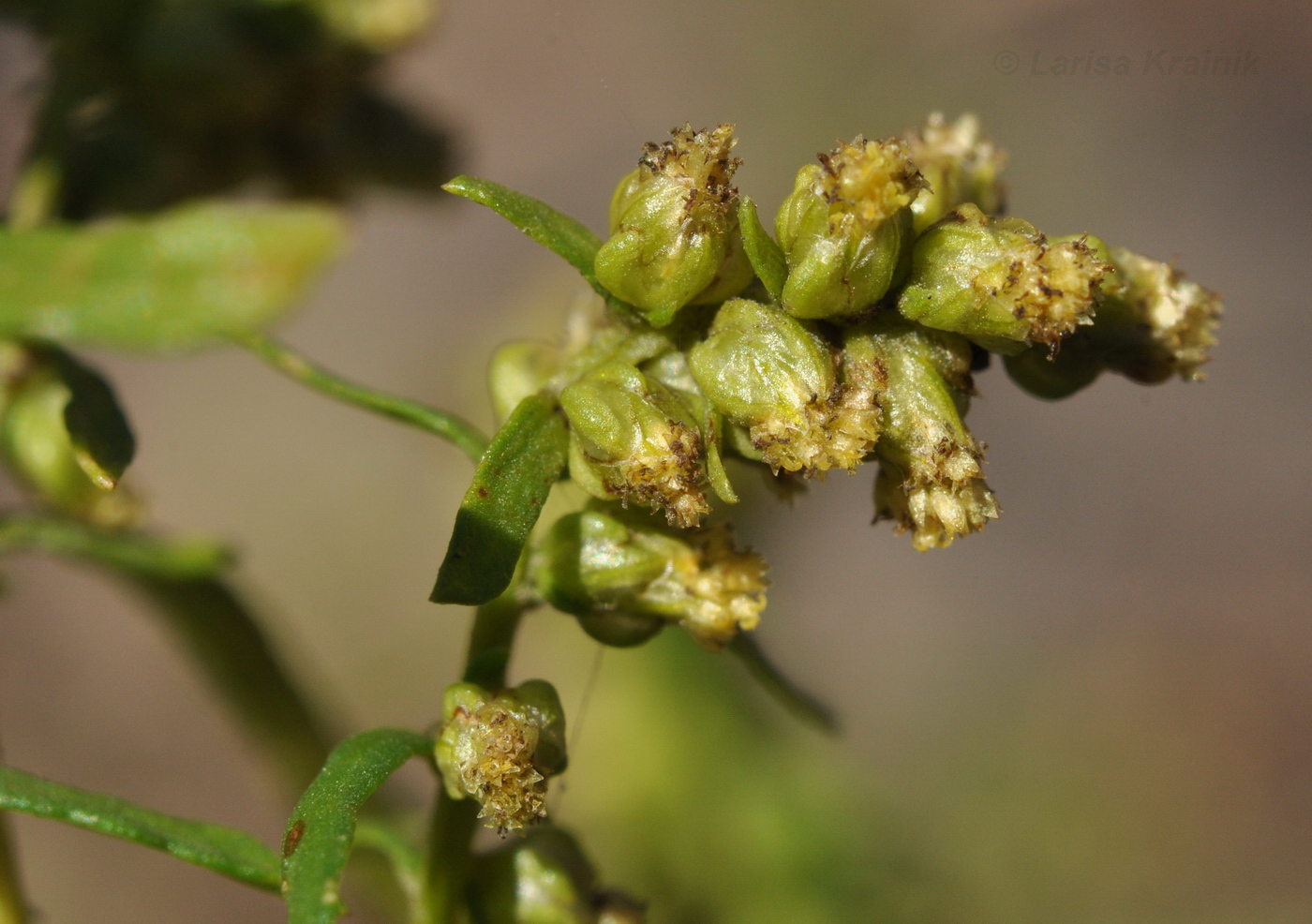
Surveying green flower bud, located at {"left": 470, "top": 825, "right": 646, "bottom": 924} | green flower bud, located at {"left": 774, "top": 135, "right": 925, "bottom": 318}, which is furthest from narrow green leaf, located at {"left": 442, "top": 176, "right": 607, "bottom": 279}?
green flower bud, located at {"left": 470, "top": 825, "right": 646, "bottom": 924}

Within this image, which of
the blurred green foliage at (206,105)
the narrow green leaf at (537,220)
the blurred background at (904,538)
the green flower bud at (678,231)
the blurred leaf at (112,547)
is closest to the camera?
the narrow green leaf at (537,220)

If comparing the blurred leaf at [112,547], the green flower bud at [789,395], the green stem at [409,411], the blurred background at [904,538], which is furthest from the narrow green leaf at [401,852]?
the blurred background at [904,538]

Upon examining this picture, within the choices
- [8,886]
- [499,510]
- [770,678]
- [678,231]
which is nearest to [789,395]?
[678,231]

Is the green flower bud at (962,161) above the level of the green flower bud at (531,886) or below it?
A: above

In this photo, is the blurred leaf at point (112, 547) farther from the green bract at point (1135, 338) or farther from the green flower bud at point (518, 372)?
the green bract at point (1135, 338)

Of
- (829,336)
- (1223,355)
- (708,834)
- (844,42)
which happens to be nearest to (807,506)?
(708,834)

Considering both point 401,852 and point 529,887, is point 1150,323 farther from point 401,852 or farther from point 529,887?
point 401,852

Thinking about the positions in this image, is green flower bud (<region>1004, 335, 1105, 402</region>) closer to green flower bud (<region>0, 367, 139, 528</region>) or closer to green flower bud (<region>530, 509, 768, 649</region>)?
green flower bud (<region>530, 509, 768, 649</region>)
